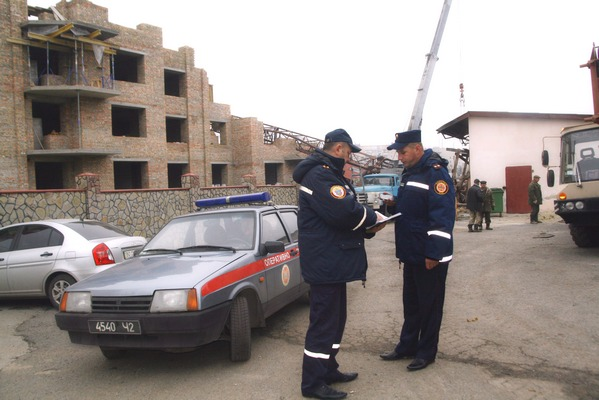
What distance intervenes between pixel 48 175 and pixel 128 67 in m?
8.29

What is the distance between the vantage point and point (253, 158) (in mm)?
32281

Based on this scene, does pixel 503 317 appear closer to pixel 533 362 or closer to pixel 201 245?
pixel 533 362

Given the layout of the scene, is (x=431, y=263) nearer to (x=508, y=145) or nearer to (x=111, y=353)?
(x=111, y=353)

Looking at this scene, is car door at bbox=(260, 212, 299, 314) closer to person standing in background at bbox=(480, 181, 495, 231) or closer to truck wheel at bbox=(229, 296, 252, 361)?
truck wheel at bbox=(229, 296, 252, 361)

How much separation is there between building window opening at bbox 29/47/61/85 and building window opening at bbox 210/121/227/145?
11.2 m

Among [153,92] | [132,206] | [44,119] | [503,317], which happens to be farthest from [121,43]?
[503,317]

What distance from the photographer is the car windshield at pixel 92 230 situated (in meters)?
7.48

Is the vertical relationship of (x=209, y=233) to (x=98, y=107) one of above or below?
below

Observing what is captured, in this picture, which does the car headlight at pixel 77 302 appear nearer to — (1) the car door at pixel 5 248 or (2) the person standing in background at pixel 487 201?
(1) the car door at pixel 5 248

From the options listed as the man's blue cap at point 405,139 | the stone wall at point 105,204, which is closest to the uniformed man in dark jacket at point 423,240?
the man's blue cap at point 405,139

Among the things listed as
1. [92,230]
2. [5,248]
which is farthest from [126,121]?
[92,230]

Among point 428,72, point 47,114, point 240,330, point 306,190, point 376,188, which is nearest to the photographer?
point 306,190

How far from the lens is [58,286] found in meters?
7.11

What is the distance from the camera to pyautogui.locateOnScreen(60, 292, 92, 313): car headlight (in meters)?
4.14
